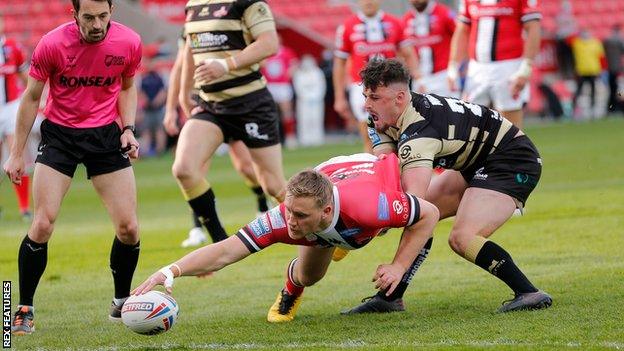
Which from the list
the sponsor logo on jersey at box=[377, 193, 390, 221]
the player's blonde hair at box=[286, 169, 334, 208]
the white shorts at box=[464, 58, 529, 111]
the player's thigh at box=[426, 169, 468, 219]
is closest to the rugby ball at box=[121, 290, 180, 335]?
the player's blonde hair at box=[286, 169, 334, 208]

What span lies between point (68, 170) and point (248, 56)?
7.82 ft

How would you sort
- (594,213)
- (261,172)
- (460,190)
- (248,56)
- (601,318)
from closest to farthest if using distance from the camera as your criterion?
1. (601,318)
2. (460,190)
3. (248,56)
4. (261,172)
5. (594,213)

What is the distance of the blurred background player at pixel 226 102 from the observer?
30.5 feet

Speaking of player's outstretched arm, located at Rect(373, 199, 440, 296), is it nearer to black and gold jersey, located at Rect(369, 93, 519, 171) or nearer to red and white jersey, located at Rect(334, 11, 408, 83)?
black and gold jersey, located at Rect(369, 93, 519, 171)

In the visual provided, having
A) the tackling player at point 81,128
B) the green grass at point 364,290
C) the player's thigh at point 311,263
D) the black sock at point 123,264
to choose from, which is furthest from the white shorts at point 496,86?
the black sock at point 123,264

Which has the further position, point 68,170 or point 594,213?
point 594,213

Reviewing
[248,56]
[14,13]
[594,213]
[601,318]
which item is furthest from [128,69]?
[14,13]

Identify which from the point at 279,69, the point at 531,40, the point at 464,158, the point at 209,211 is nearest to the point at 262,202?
the point at 209,211

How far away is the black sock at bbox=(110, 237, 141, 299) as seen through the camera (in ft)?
24.7

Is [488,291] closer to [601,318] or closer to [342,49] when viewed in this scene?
[601,318]

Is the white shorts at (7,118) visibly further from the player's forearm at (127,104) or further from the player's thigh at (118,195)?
the player's thigh at (118,195)

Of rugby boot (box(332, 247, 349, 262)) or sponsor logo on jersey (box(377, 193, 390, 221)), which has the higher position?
sponsor logo on jersey (box(377, 193, 390, 221))

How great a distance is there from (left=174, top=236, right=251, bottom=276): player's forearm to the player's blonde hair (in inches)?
19.0

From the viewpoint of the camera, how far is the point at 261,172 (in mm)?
9820
